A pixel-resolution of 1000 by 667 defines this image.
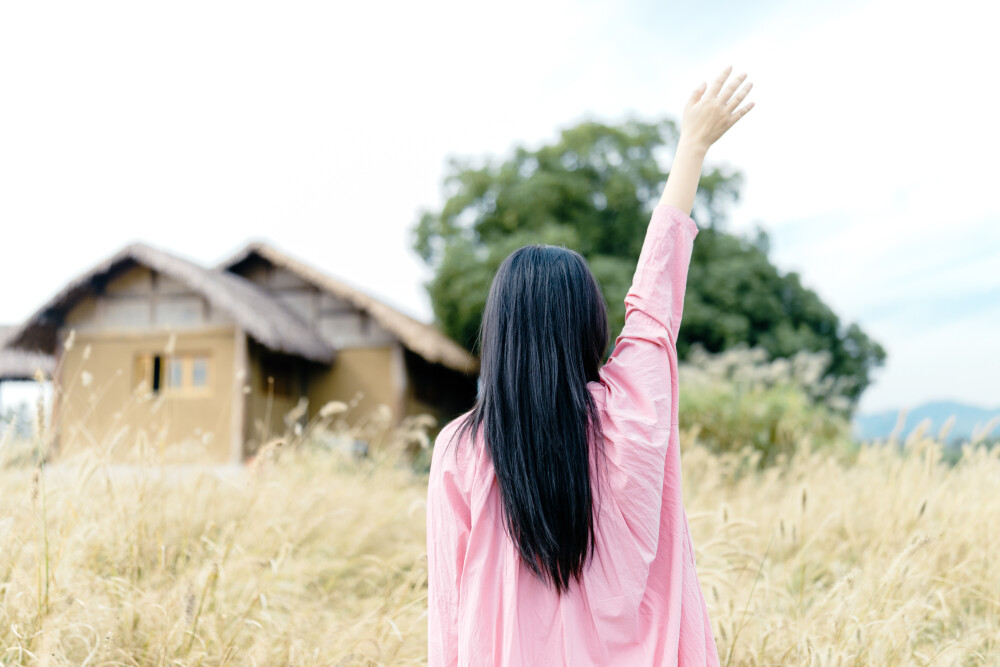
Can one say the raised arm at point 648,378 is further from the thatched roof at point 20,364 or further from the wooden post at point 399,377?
the thatched roof at point 20,364

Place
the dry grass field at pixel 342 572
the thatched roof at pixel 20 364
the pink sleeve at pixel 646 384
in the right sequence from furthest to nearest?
1. the thatched roof at pixel 20 364
2. the dry grass field at pixel 342 572
3. the pink sleeve at pixel 646 384

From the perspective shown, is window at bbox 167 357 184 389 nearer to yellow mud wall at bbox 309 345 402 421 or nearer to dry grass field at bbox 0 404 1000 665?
yellow mud wall at bbox 309 345 402 421

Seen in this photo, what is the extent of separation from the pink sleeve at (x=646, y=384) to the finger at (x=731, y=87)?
10.9 inches

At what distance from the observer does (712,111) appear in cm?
147

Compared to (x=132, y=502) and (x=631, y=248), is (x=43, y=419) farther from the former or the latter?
(x=631, y=248)

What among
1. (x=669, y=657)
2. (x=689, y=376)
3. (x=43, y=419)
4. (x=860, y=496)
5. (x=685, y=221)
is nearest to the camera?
(x=669, y=657)

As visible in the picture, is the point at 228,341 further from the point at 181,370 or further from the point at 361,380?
the point at 361,380

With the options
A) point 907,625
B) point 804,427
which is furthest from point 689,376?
point 907,625

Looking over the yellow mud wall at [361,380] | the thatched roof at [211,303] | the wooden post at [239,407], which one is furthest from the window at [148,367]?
the yellow mud wall at [361,380]

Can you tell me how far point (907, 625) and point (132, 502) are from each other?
2.63 meters

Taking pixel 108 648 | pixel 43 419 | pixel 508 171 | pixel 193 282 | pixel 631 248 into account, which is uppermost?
pixel 508 171

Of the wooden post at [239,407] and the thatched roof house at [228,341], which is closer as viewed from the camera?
the wooden post at [239,407]

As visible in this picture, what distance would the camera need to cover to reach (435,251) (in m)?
16.3

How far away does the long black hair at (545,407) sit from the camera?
51.4 inches
